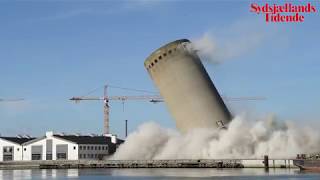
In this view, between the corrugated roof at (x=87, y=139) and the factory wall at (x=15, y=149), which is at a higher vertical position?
the corrugated roof at (x=87, y=139)

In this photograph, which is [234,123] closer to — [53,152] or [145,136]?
[145,136]

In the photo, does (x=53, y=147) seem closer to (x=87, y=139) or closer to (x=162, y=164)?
(x=87, y=139)

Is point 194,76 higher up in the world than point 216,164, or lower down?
higher up

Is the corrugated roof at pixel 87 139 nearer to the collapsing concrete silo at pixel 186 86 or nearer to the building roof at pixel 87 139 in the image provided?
the building roof at pixel 87 139

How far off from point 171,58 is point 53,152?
95.9 ft

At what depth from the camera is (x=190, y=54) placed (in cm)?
5253

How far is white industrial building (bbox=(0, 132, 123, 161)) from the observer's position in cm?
7512

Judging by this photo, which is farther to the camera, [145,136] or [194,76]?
[145,136]

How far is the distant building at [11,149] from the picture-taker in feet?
261

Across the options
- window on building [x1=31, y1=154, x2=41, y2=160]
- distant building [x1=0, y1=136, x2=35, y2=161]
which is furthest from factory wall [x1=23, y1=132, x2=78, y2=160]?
distant building [x1=0, y1=136, x2=35, y2=161]

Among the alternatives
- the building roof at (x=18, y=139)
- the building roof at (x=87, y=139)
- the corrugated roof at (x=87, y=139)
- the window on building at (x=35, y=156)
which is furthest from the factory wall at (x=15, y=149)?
the corrugated roof at (x=87, y=139)

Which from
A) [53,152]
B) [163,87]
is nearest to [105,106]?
[53,152]

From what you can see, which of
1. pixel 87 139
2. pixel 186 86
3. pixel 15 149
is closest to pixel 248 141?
pixel 186 86

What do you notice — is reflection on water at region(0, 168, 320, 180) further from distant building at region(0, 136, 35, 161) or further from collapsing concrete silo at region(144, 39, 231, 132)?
distant building at region(0, 136, 35, 161)
